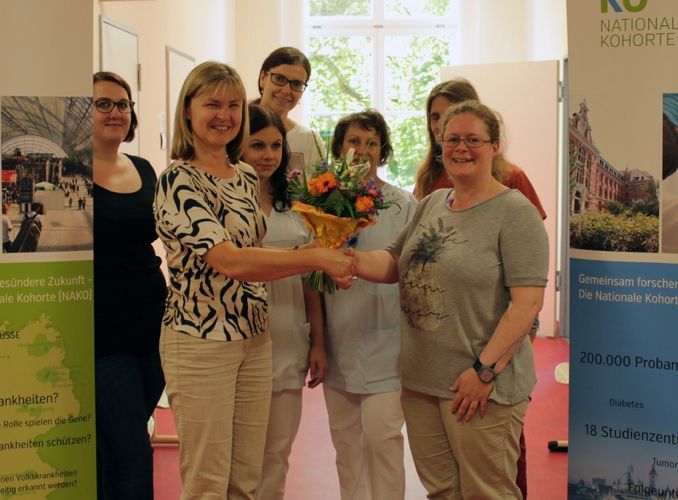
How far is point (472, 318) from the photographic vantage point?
2396 millimetres

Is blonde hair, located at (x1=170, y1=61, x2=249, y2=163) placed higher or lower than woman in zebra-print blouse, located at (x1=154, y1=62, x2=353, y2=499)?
higher

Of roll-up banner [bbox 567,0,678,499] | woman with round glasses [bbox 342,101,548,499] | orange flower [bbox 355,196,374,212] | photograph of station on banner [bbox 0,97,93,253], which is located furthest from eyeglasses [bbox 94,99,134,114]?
roll-up banner [bbox 567,0,678,499]

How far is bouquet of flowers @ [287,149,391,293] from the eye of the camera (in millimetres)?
A: 2508

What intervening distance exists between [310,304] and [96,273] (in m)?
0.77

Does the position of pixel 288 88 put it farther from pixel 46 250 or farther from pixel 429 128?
pixel 46 250

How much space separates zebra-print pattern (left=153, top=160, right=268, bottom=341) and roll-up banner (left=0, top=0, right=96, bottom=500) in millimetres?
287

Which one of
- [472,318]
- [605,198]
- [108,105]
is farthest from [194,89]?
[605,198]

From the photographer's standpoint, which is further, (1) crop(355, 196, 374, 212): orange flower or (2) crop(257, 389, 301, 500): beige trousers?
(2) crop(257, 389, 301, 500): beige trousers

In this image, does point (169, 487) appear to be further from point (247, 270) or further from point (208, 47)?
point (208, 47)

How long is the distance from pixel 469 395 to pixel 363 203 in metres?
0.66

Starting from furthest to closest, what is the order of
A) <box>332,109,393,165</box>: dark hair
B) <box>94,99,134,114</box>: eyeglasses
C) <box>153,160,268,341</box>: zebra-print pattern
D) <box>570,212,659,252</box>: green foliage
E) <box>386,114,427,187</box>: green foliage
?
<box>386,114,427,187</box>: green foliage < <box>332,109,393,165</box>: dark hair < <box>94,99,134,114</box>: eyeglasses < <box>570,212,659,252</box>: green foliage < <box>153,160,268,341</box>: zebra-print pattern

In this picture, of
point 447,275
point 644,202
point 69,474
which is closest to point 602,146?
point 644,202

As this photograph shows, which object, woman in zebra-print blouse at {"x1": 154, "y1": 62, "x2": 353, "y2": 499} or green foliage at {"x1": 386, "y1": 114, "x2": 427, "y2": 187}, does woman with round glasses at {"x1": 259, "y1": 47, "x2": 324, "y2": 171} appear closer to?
woman in zebra-print blouse at {"x1": 154, "y1": 62, "x2": 353, "y2": 499}

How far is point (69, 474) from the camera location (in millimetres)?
2473
